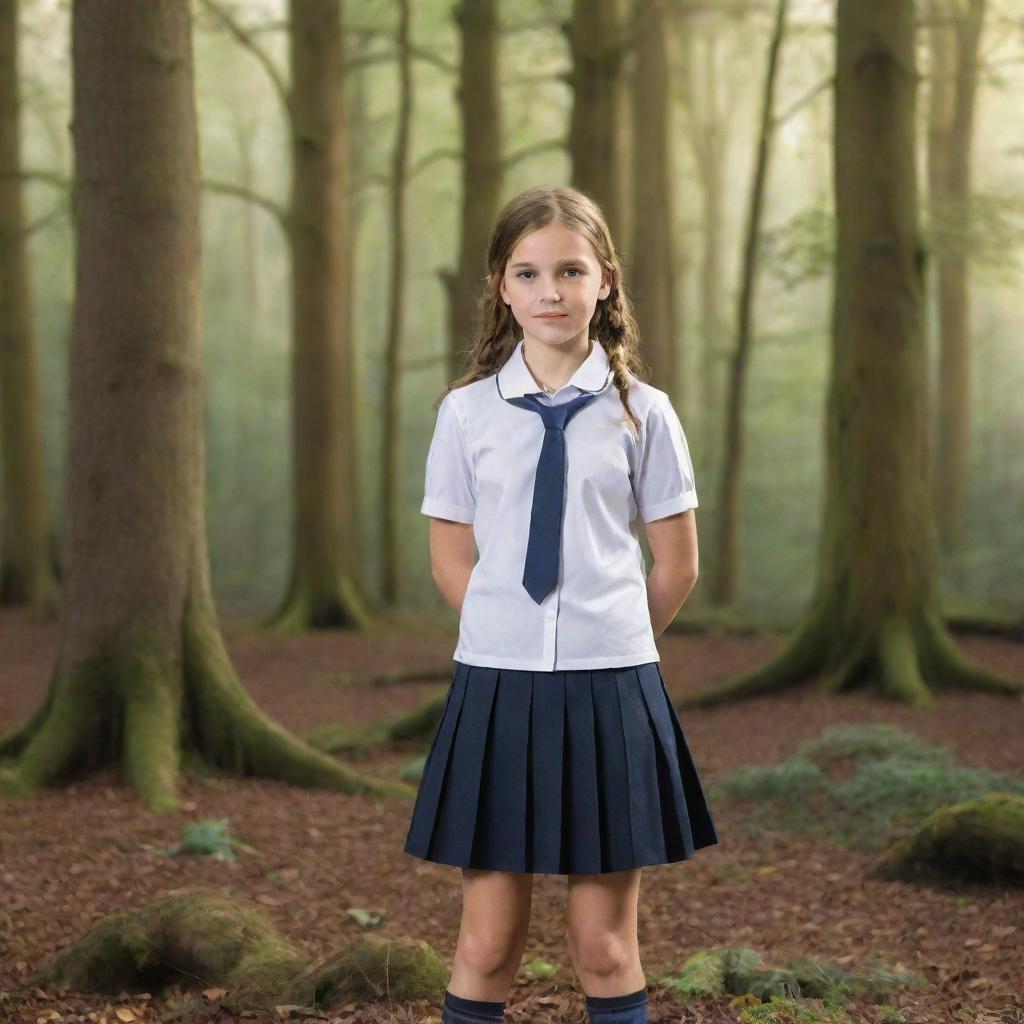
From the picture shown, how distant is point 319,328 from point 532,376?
36.5ft

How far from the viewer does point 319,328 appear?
45.7ft

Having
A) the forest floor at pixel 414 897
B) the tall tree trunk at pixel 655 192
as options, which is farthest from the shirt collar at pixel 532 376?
the tall tree trunk at pixel 655 192

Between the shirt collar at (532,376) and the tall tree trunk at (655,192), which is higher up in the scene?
the tall tree trunk at (655,192)

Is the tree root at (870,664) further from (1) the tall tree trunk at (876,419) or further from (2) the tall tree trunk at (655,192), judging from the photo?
(2) the tall tree trunk at (655,192)

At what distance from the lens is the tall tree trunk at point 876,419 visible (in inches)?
358

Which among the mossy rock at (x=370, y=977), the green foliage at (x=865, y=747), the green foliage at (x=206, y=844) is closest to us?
the mossy rock at (x=370, y=977)

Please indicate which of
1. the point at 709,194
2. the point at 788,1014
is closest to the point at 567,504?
the point at 788,1014

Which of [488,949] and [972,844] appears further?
[972,844]

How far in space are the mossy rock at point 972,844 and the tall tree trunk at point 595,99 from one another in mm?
7110

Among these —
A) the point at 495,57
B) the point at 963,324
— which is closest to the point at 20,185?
the point at 495,57

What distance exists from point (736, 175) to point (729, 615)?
2776 centimetres

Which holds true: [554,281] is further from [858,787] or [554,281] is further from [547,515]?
[858,787]

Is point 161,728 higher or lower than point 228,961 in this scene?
higher

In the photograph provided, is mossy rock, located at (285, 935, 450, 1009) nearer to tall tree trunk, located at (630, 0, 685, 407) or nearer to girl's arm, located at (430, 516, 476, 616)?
girl's arm, located at (430, 516, 476, 616)
